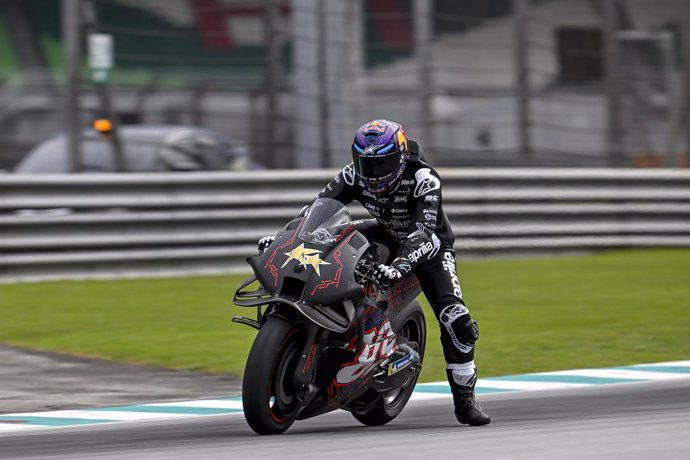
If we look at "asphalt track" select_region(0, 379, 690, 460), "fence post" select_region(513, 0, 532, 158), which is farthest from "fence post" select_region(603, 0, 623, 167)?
"asphalt track" select_region(0, 379, 690, 460)

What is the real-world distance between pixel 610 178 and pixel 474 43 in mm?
2193

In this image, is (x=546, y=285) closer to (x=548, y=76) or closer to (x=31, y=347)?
(x=548, y=76)

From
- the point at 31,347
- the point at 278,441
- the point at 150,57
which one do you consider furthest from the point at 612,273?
the point at 278,441

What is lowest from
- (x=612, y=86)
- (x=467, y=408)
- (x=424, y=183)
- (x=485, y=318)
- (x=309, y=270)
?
(x=485, y=318)

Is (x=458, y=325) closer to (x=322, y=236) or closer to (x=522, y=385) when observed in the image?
(x=322, y=236)

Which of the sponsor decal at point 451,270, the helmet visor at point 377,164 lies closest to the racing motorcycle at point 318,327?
the helmet visor at point 377,164

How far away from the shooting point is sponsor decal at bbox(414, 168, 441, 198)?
24.3 feet

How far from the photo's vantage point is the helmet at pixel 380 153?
7.25 meters

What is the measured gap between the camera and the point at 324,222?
7.12m

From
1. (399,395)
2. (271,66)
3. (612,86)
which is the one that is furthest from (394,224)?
(612,86)

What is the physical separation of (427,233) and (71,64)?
6823mm

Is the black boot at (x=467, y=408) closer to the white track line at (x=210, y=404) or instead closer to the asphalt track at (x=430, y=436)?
the asphalt track at (x=430, y=436)

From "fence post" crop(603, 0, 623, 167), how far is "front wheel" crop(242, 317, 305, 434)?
951 cm

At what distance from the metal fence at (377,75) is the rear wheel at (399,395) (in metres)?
5.96
